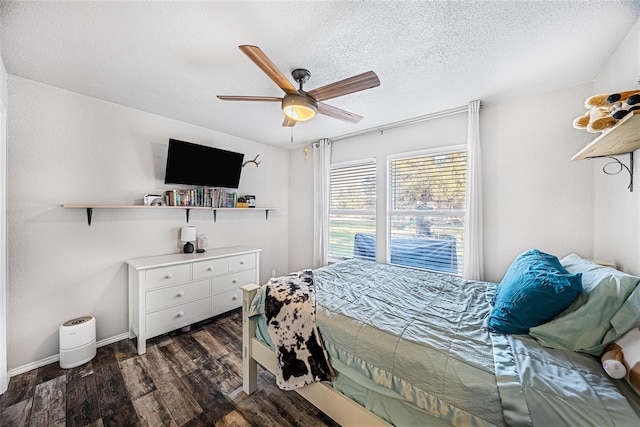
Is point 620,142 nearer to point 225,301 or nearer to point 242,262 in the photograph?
point 242,262

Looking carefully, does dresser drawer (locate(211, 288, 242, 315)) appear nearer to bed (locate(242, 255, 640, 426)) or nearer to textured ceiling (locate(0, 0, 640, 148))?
bed (locate(242, 255, 640, 426))

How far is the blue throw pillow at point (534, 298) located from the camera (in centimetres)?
114

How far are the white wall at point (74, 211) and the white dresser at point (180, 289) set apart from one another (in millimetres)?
269

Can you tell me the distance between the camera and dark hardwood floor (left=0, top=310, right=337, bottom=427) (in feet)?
5.12

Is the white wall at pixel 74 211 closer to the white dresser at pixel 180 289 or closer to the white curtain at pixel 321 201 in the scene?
the white dresser at pixel 180 289

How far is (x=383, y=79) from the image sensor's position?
2049 millimetres

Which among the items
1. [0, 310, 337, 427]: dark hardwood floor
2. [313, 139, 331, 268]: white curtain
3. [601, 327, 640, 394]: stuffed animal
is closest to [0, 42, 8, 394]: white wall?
[0, 310, 337, 427]: dark hardwood floor

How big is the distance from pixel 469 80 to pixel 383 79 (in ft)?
2.42

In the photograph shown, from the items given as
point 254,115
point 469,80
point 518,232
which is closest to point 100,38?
point 254,115

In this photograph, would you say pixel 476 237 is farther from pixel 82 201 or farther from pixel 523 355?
pixel 82 201

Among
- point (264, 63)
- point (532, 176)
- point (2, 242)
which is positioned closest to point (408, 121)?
point (532, 176)

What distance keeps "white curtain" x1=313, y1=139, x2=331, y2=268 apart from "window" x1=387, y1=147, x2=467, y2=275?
993 millimetres

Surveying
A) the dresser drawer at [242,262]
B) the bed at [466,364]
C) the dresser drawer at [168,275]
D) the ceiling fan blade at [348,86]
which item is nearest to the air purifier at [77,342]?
the dresser drawer at [168,275]

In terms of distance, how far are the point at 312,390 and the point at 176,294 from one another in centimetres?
182
